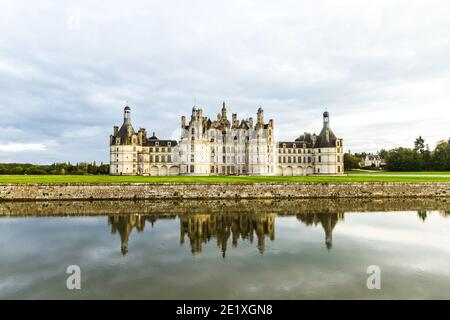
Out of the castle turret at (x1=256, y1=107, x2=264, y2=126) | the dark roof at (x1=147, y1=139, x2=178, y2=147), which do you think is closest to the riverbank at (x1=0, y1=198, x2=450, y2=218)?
the castle turret at (x1=256, y1=107, x2=264, y2=126)

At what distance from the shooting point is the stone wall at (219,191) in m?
32.1

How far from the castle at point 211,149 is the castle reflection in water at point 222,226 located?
3715 cm

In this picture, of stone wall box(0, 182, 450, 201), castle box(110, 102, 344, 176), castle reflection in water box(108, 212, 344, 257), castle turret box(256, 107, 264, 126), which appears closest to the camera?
castle reflection in water box(108, 212, 344, 257)

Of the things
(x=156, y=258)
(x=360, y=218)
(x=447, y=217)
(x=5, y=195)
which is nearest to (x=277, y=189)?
(x=360, y=218)

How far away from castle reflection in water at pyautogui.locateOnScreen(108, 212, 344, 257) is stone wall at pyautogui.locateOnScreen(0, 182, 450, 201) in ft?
32.8

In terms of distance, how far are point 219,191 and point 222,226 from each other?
14.8 m

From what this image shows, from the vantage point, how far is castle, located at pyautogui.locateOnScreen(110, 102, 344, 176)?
6022 cm

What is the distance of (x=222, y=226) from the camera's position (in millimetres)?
18812

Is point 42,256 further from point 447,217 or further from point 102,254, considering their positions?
point 447,217

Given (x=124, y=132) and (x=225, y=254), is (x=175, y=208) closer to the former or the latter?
(x=225, y=254)

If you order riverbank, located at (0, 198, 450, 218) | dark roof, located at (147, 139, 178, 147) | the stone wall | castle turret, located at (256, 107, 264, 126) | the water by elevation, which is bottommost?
the water

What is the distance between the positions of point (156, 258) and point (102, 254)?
2.45m

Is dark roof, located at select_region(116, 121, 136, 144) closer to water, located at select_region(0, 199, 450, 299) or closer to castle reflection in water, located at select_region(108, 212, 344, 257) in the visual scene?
water, located at select_region(0, 199, 450, 299)
